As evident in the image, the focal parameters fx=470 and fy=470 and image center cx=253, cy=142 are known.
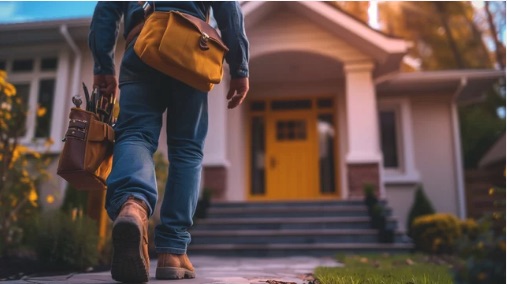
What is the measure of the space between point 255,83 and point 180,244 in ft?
22.7

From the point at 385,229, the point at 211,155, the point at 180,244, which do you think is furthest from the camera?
the point at 211,155

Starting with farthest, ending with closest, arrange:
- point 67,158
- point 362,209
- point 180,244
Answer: point 362,209
point 180,244
point 67,158

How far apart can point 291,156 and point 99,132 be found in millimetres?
6922

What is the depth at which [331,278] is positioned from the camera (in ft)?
6.69

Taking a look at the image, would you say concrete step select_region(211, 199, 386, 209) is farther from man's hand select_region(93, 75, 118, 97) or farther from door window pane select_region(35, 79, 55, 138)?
man's hand select_region(93, 75, 118, 97)

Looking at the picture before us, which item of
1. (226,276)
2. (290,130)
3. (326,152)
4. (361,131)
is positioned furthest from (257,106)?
(226,276)

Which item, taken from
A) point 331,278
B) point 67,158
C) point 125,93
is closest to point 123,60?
point 125,93

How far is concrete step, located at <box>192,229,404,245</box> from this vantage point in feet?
18.6

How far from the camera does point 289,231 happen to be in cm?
575

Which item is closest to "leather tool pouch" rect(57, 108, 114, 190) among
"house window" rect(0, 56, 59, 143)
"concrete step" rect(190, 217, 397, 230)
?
"concrete step" rect(190, 217, 397, 230)

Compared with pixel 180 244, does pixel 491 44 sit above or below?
above

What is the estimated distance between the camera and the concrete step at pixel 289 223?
599 centimetres

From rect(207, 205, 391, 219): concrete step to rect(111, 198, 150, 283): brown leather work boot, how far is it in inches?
186

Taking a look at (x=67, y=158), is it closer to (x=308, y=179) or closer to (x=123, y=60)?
(x=123, y=60)
